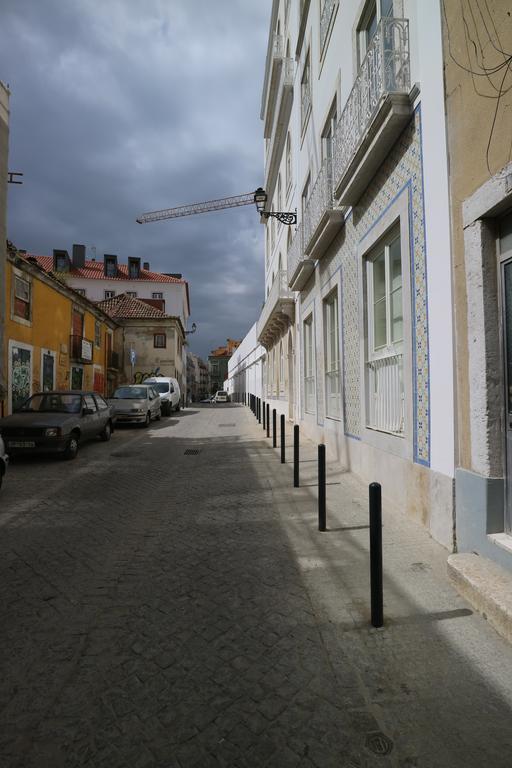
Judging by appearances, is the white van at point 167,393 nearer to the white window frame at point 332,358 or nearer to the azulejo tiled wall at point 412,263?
the white window frame at point 332,358

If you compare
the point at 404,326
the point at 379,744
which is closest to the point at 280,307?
the point at 404,326

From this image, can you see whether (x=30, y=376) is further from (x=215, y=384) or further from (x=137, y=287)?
(x=215, y=384)

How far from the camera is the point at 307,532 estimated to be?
4.78 meters

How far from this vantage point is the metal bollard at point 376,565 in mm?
2859

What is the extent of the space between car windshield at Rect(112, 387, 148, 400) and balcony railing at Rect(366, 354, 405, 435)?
41.6 feet

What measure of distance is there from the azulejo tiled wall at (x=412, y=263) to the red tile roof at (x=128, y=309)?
26.6 m

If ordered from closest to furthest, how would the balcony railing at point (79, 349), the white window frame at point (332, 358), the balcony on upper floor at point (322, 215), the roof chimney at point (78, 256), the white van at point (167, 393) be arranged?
1. the balcony on upper floor at point (322, 215)
2. the white window frame at point (332, 358)
3. the balcony railing at point (79, 349)
4. the white van at point (167, 393)
5. the roof chimney at point (78, 256)

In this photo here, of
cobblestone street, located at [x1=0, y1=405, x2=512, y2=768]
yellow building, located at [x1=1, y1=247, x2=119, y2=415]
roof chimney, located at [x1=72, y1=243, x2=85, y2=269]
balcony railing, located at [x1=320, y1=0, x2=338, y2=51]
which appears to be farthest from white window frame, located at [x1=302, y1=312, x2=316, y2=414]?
roof chimney, located at [x1=72, y1=243, x2=85, y2=269]

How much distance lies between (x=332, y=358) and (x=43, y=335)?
11.4m

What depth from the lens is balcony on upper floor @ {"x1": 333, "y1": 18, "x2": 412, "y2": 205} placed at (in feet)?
16.8

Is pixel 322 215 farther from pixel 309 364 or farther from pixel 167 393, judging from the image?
pixel 167 393

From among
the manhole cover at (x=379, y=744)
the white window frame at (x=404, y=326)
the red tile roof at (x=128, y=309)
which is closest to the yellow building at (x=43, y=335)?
the red tile roof at (x=128, y=309)

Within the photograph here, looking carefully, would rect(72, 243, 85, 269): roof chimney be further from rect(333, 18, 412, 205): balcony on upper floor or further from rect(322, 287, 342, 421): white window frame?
rect(333, 18, 412, 205): balcony on upper floor

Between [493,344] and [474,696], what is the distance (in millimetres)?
2321
